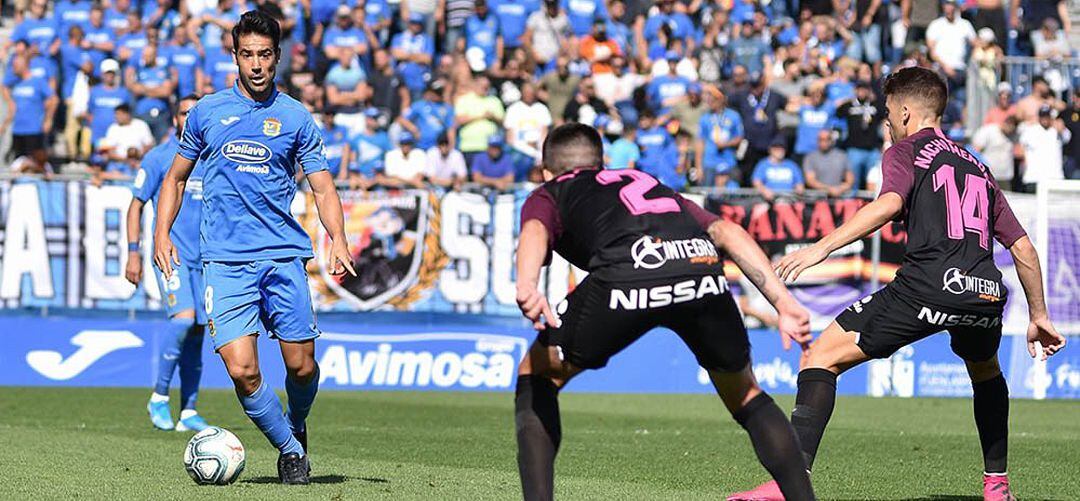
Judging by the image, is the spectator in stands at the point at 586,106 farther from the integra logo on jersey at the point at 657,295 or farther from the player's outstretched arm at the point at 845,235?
the integra logo on jersey at the point at 657,295

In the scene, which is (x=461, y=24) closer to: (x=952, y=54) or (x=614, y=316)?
(x=952, y=54)

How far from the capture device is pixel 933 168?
7852mm

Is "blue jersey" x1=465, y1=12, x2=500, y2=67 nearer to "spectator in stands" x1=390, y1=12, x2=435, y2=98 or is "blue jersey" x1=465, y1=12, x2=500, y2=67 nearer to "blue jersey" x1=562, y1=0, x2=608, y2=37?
"spectator in stands" x1=390, y1=12, x2=435, y2=98

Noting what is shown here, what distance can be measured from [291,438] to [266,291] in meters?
0.79

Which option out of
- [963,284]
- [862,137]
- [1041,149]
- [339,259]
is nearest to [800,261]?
[963,284]

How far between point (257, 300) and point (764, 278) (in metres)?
3.29

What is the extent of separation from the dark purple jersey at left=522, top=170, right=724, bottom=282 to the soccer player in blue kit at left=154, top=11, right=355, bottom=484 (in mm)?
2238

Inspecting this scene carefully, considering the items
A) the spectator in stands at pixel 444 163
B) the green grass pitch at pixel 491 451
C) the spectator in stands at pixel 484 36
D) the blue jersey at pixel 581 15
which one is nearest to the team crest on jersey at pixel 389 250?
the green grass pitch at pixel 491 451

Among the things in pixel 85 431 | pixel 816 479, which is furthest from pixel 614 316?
pixel 85 431

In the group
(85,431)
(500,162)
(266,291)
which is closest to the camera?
(266,291)

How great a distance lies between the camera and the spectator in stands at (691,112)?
22.0m

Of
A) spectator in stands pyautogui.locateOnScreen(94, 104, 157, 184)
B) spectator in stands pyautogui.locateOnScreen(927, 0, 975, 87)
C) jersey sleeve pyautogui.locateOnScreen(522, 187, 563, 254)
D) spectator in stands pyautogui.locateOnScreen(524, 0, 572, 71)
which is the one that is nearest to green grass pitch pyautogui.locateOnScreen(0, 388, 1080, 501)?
jersey sleeve pyautogui.locateOnScreen(522, 187, 563, 254)

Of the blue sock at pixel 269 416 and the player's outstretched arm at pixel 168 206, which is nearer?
the blue sock at pixel 269 416

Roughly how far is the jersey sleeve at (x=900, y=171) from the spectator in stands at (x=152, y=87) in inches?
579
